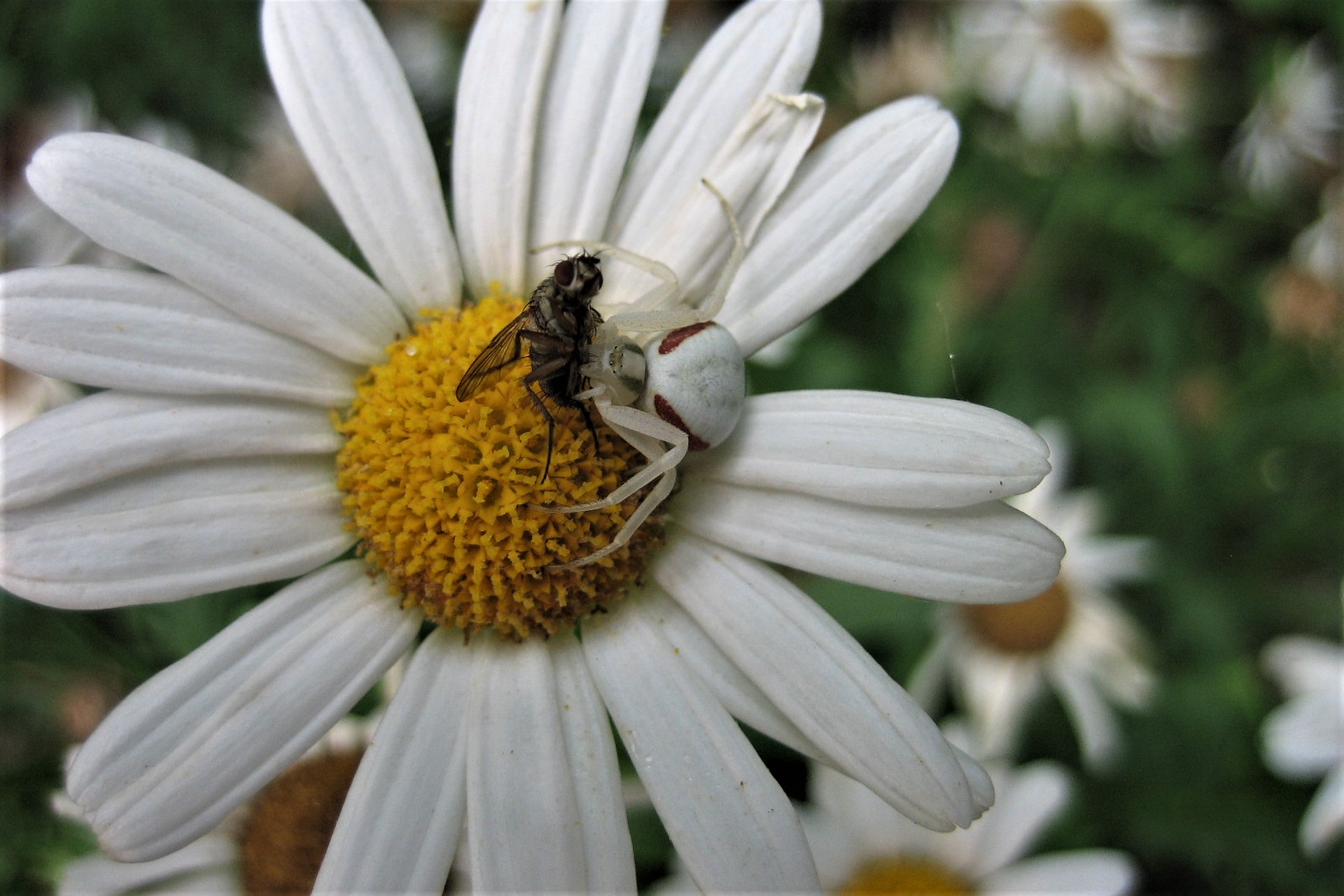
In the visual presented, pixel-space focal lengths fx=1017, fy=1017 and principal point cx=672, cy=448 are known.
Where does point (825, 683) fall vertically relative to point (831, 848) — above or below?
above

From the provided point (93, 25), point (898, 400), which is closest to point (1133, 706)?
point (898, 400)

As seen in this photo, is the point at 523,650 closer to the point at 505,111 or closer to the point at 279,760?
the point at 279,760

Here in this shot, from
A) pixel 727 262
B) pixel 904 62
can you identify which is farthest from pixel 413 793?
pixel 904 62

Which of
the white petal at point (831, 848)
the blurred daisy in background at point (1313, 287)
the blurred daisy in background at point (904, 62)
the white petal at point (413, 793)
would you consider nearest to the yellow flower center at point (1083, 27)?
the blurred daisy in background at point (904, 62)

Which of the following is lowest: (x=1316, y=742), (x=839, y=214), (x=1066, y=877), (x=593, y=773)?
(x=1316, y=742)

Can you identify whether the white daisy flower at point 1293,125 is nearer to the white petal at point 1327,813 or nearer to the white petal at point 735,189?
the white petal at point 1327,813

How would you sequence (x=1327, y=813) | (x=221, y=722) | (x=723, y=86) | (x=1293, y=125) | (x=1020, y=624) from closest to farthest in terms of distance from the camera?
(x=221, y=722), (x=723, y=86), (x=1327, y=813), (x=1020, y=624), (x=1293, y=125)

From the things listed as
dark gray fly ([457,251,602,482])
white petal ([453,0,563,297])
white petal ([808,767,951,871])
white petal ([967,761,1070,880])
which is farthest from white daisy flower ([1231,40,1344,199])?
dark gray fly ([457,251,602,482])

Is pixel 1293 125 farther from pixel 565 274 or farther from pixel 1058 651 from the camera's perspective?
pixel 565 274
